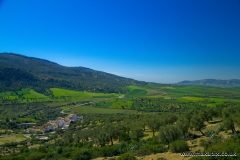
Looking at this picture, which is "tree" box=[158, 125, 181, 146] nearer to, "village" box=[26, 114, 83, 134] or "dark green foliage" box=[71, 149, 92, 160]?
"dark green foliage" box=[71, 149, 92, 160]

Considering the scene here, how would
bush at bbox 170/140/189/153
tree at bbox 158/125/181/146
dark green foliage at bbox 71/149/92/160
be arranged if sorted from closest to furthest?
1. bush at bbox 170/140/189/153
2. dark green foliage at bbox 71/149/92/160
3. tree at bbox 158/125/181/146

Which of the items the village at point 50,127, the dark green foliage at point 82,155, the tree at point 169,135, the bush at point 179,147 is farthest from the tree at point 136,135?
the village at point 50,127

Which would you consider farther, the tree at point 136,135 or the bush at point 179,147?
the tree at point 136,135

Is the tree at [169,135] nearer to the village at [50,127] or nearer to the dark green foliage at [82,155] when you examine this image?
the dark green foliage at [82,155]

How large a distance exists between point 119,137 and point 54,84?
177 meters

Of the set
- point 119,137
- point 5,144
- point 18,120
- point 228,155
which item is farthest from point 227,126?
point 18,120

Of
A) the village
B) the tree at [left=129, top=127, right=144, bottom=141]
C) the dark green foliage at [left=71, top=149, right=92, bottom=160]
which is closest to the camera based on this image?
the dark green foliage at [left=71, top=149, right=92, bottom=160]

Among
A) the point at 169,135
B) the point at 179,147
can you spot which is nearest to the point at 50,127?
the point at 169,135

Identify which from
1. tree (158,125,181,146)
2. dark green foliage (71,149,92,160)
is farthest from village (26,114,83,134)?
tree (158,125,181,146)

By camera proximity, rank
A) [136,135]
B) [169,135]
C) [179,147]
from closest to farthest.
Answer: [179,147] → [169,135] → [136,135]

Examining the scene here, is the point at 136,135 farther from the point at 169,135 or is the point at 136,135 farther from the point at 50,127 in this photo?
the point at 50,127

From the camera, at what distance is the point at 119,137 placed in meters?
38.4

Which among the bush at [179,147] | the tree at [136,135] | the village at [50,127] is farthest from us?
the village at [50,127]

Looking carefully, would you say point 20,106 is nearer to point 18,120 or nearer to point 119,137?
point 18,120
